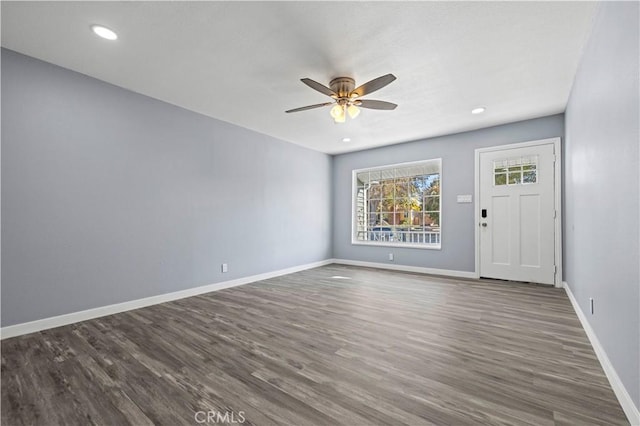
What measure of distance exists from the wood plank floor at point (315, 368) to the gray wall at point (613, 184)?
0.36 meters

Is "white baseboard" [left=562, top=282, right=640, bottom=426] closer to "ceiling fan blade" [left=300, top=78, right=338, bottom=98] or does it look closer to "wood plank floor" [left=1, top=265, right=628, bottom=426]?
"wood plank floor" [left=1, top=265, right=628, bottom=426]

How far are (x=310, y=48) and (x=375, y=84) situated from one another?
68 centimetres

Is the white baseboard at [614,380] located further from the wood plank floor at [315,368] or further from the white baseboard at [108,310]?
the white baseboard at [108,310]

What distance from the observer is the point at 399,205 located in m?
6.06

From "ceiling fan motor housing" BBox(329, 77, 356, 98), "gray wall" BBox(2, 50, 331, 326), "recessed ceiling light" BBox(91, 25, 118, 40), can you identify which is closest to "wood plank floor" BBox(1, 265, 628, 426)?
"gray wall" BBox(2, 50, 331, 326)

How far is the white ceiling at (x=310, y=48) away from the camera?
2.12 m

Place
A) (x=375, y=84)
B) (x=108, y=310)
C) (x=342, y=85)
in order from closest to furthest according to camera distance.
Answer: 1. (x=375, y=84)
2. (x=342, y=85)
3. (x=108, y=310)

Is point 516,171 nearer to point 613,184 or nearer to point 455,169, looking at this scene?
point 455,169

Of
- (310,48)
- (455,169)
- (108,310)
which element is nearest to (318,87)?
(310,48)

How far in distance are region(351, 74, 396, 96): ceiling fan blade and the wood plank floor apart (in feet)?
7.51

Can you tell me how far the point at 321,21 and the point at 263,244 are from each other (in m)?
3.65

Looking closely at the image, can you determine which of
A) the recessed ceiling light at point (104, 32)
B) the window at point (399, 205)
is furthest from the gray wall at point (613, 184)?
the recessed ceiling light at point (104, 32)

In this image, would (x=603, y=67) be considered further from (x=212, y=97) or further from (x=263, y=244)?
(x=263, y=244)

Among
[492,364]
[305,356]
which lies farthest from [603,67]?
[305,356]
